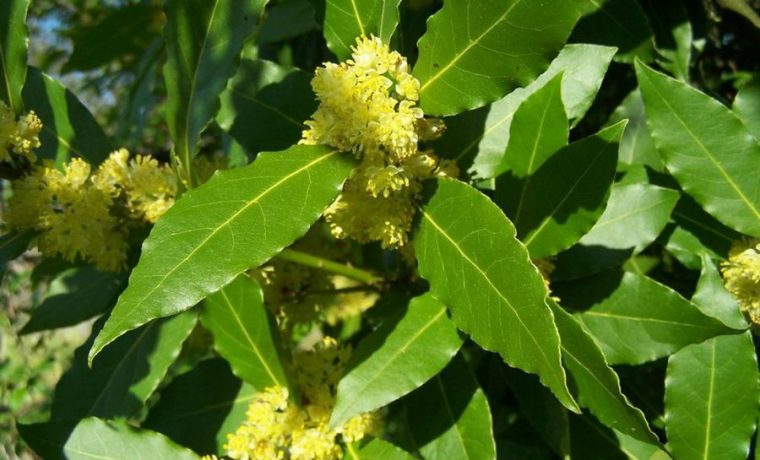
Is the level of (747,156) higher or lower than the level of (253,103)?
lower

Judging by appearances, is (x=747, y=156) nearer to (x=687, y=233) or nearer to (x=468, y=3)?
(x=687, y=233)

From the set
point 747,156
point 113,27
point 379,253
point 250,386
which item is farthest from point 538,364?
point 113,27

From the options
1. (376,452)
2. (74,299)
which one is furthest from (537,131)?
(74,299)

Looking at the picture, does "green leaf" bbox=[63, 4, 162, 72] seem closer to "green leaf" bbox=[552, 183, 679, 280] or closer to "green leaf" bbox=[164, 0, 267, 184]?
"green leaf" bbox=[164, 0, 267, 184]

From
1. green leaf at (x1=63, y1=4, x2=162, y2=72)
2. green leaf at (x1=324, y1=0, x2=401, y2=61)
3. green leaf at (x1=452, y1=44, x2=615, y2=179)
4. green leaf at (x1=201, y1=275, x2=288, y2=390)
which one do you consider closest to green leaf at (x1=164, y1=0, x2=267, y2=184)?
green leaf at (x1=324, y1=0, x2=401, y2=61)

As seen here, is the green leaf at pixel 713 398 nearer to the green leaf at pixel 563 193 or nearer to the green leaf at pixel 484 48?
the green leaf at pixel 563 193

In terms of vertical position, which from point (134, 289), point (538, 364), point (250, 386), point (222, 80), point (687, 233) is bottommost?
point (250, 386)
